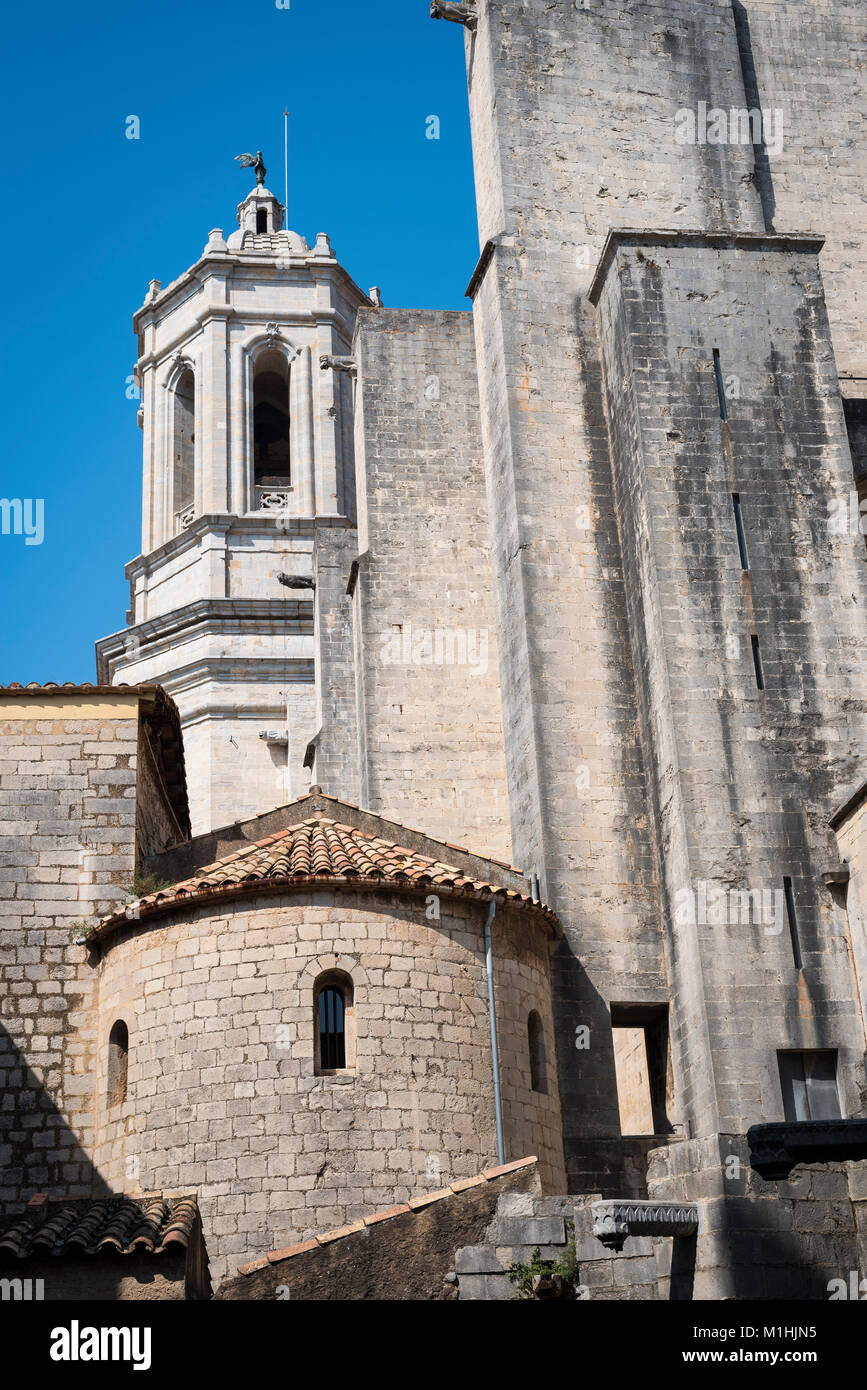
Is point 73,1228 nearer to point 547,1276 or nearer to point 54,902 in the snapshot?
point 547,1276

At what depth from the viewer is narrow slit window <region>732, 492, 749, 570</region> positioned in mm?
21078

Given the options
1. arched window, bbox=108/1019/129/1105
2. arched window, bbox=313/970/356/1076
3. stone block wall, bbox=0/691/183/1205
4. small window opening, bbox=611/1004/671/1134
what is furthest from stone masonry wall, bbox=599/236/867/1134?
stone block wall, bbox=0/691/183/1205

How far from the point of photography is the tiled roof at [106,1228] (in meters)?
14.8

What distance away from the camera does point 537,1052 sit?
18938 millimetres

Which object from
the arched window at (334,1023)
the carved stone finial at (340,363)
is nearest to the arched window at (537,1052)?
the arched window at (334,1023)

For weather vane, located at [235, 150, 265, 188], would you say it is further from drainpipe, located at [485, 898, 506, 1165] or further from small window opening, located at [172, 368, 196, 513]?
drainpipe, located at [485, 898, 506, 1165]

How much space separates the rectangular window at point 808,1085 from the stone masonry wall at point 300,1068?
2.64 metres

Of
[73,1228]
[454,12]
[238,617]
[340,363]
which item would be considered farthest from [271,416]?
[73,1228]

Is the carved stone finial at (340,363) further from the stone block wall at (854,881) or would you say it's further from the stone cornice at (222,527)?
the stone block wall at (854,881)

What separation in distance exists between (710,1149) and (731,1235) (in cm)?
72

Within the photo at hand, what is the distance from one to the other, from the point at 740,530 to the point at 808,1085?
659 centimetres

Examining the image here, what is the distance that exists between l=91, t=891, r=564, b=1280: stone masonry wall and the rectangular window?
8.65ft

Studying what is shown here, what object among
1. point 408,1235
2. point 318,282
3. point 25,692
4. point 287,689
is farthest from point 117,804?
point 318,282

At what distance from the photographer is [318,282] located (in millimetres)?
39656
